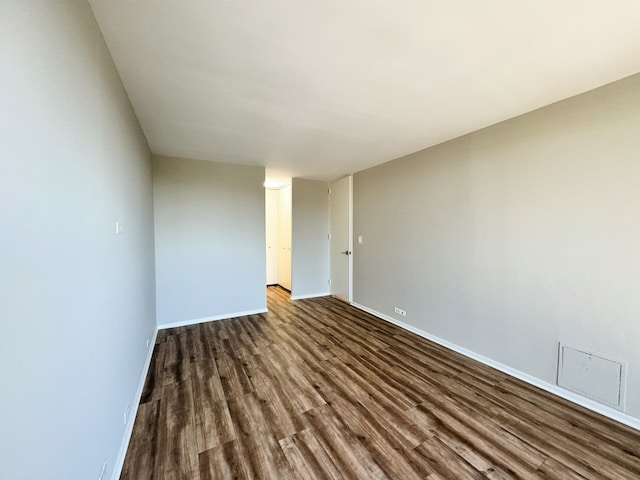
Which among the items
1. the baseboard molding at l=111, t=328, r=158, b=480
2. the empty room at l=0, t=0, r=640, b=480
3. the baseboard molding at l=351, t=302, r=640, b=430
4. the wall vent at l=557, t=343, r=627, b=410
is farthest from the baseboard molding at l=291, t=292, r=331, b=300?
the wall vent at l=557, t=343, r=627, b=410

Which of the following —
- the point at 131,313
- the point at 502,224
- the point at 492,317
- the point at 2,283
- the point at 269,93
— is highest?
the point at 269,93

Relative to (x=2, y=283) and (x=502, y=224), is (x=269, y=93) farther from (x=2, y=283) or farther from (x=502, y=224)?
(x=502, y=224)

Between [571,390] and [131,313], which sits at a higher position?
[131,313]

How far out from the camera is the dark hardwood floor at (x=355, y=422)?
1.50 m

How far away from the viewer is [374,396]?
2145mm

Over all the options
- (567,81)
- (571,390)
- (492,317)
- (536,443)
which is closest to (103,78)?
(567,81)

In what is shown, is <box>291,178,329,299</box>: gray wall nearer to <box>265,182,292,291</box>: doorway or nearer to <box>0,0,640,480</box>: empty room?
<box>265,182,292,291</box>: doorway

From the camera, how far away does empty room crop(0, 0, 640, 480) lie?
33.8 inches

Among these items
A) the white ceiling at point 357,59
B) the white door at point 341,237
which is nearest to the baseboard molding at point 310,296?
the white door at point 341,237

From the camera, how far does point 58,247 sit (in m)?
0.87

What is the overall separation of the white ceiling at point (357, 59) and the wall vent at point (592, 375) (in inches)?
82.3

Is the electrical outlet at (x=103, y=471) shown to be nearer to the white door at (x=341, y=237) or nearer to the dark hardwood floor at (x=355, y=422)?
the dark hardwood floor at (x=355, y=422)

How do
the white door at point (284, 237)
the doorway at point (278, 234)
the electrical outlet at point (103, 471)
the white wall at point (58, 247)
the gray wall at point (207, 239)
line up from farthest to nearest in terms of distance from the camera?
the doorway at point (278, 234)
the white door at point (284, 237)
the gray wall at point (207, 239)
the electrical outlet at point (103, 471)
the white wall at point (58, 247)

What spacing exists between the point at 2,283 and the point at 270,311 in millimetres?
3970
